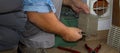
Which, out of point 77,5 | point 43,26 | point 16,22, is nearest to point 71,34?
point 43,26

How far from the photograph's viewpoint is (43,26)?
3.30 feet

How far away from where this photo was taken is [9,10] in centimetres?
88

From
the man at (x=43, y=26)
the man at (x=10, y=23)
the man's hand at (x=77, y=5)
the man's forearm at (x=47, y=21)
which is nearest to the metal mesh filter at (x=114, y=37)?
the man's hand at (x=77, y=5)

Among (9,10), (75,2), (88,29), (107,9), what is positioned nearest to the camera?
(9,10)

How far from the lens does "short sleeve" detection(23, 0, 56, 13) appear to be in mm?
962

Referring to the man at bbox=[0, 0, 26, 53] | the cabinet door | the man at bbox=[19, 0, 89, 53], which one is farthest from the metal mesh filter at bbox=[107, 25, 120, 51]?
the man at bbox=[0, 0, 26, 53]

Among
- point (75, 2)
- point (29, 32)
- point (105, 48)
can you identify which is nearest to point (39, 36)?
point (29, 32)

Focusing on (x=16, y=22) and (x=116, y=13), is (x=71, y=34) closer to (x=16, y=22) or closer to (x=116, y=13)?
(x=16, y=22)

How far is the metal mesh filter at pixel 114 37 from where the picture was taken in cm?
166

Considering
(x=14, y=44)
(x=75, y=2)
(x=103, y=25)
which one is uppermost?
(x=75, y=2)

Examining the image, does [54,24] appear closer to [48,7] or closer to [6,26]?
[48,7]

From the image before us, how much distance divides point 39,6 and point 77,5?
576 mm

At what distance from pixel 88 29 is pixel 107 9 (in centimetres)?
29

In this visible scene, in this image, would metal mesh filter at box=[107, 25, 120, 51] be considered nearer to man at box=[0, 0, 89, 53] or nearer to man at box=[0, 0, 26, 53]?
man at box=[0, 0, 89, 53]
